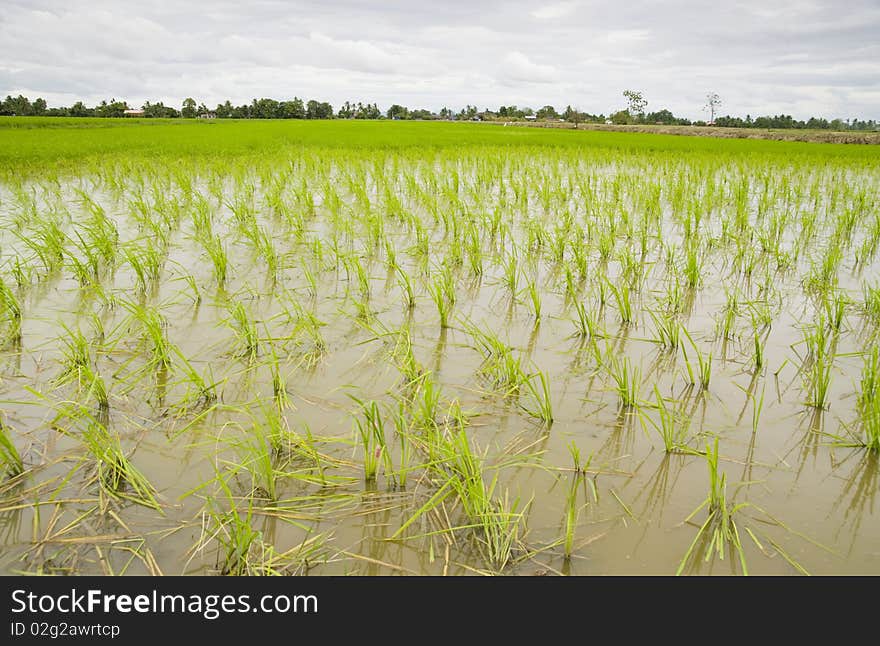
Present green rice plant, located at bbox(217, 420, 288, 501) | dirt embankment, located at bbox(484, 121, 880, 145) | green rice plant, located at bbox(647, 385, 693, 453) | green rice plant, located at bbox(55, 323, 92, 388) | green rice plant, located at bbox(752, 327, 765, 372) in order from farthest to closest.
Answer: dirt embankment, located at bbox(484, 121, 880, 145), green rice plant, located at bbox(752, 327, 765, 372), green rice plant, located at bbox(55, 323, 92, 388), green rice plant, located at bbox(647, 385, 693, 453), green rice plant, located at bbox(217, 420, 288, 501)

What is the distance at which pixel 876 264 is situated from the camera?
4012mm

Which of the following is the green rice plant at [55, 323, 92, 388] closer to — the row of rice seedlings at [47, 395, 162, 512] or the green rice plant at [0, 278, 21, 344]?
the row of rice seedlings at [47, 395, 162, 512]

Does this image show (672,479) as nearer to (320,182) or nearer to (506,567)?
(506,567)

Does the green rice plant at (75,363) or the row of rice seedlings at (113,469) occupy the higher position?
the green rice plant at (75,363)

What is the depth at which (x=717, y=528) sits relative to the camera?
1384 millimetres

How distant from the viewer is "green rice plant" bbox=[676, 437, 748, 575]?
130 centimetres

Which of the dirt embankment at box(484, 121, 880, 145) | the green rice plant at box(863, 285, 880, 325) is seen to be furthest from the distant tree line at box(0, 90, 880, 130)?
the green rice plant at box(863, 285, 880, 325)

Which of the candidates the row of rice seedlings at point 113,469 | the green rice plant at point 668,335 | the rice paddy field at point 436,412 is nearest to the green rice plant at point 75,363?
the rice paddy field at point 436,412

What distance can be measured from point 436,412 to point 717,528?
0.96 metres

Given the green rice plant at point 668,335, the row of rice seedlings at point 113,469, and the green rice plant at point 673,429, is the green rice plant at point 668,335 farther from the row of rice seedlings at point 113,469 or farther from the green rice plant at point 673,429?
the row of rice seedlings at point 113,469

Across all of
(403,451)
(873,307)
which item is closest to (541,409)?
(403,451)

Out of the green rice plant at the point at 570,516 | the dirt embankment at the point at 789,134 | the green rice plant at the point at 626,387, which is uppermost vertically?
the dirt embankment at the point at 789,134

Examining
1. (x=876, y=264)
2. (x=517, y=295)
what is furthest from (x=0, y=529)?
(x=876, y=264)

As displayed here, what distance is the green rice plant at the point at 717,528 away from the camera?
1303mm
